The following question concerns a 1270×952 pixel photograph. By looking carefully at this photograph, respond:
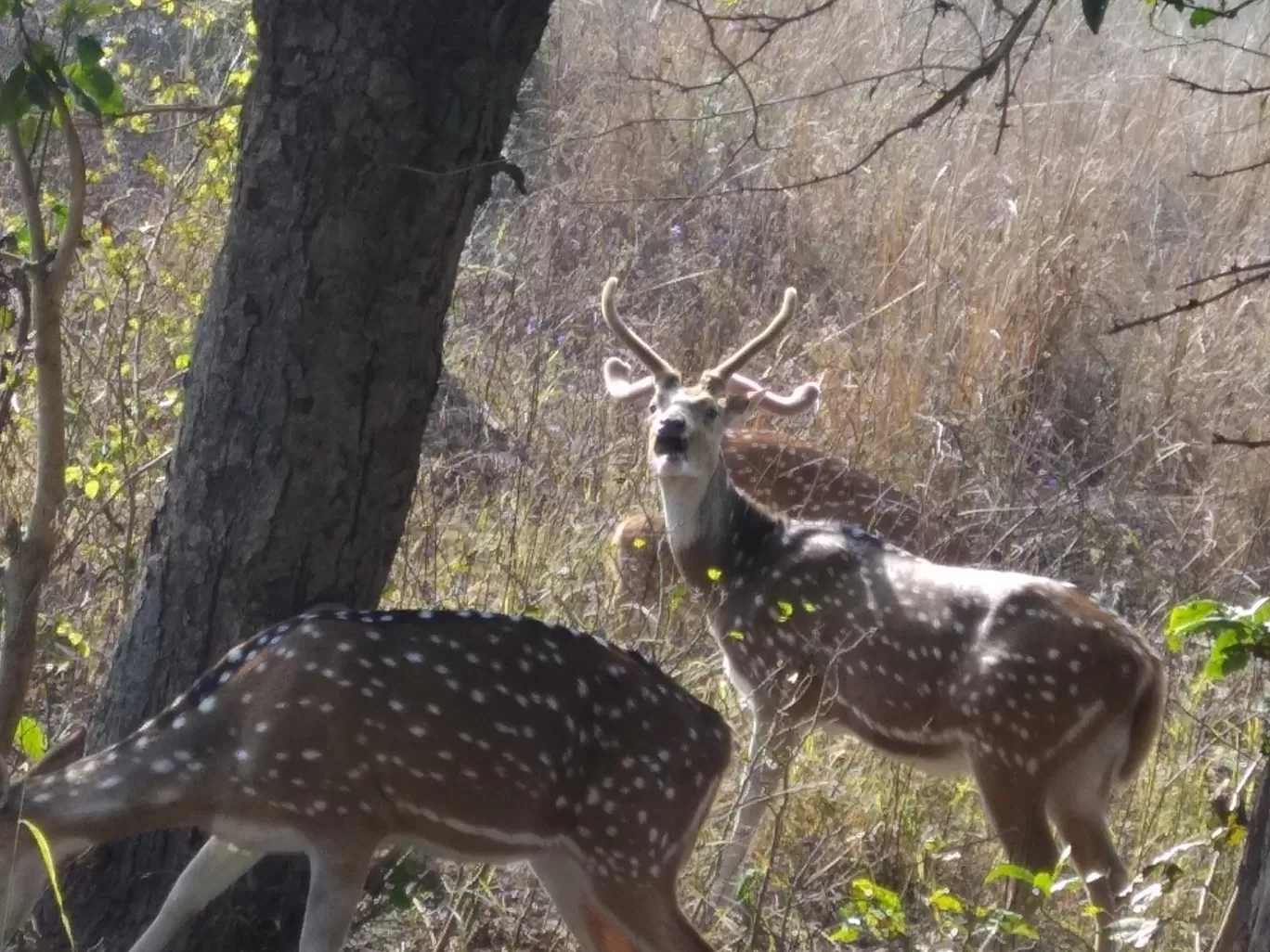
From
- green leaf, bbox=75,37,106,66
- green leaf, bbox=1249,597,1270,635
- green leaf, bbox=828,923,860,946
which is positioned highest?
green leaf, bbox=75,37,106,66

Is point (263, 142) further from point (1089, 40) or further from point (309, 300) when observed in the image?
point (1089, 40)

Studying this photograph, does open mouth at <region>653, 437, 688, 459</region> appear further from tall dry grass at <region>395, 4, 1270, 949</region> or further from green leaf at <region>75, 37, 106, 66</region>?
green leaf at <region>75, 37, 106, 66</region>

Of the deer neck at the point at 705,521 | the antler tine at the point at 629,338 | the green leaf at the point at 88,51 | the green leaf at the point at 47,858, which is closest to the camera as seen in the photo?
the green leaf at the point at 47,858

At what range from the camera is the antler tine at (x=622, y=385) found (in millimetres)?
7137

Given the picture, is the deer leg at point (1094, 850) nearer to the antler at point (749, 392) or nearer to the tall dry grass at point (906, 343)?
the tall dry grass at point (906, 343)

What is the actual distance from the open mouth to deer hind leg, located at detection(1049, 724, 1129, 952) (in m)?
1.79

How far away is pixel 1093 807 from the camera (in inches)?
216

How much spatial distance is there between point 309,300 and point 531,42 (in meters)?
0.79

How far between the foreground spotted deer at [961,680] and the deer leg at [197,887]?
4.78ft

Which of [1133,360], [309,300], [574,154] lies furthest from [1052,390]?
[309,300]

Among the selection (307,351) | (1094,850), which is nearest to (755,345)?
(1094,850)

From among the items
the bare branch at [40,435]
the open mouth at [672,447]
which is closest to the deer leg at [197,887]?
the bare branch at [40,435]

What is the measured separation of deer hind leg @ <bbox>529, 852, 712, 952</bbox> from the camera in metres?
4.27

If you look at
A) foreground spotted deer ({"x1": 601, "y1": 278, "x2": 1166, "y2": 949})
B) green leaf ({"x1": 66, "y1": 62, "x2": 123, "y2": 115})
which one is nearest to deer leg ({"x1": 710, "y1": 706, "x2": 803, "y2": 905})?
foreground spotted deer ({"x1": 601, "y1": 278, "x2": 1166, "y2": 949})
